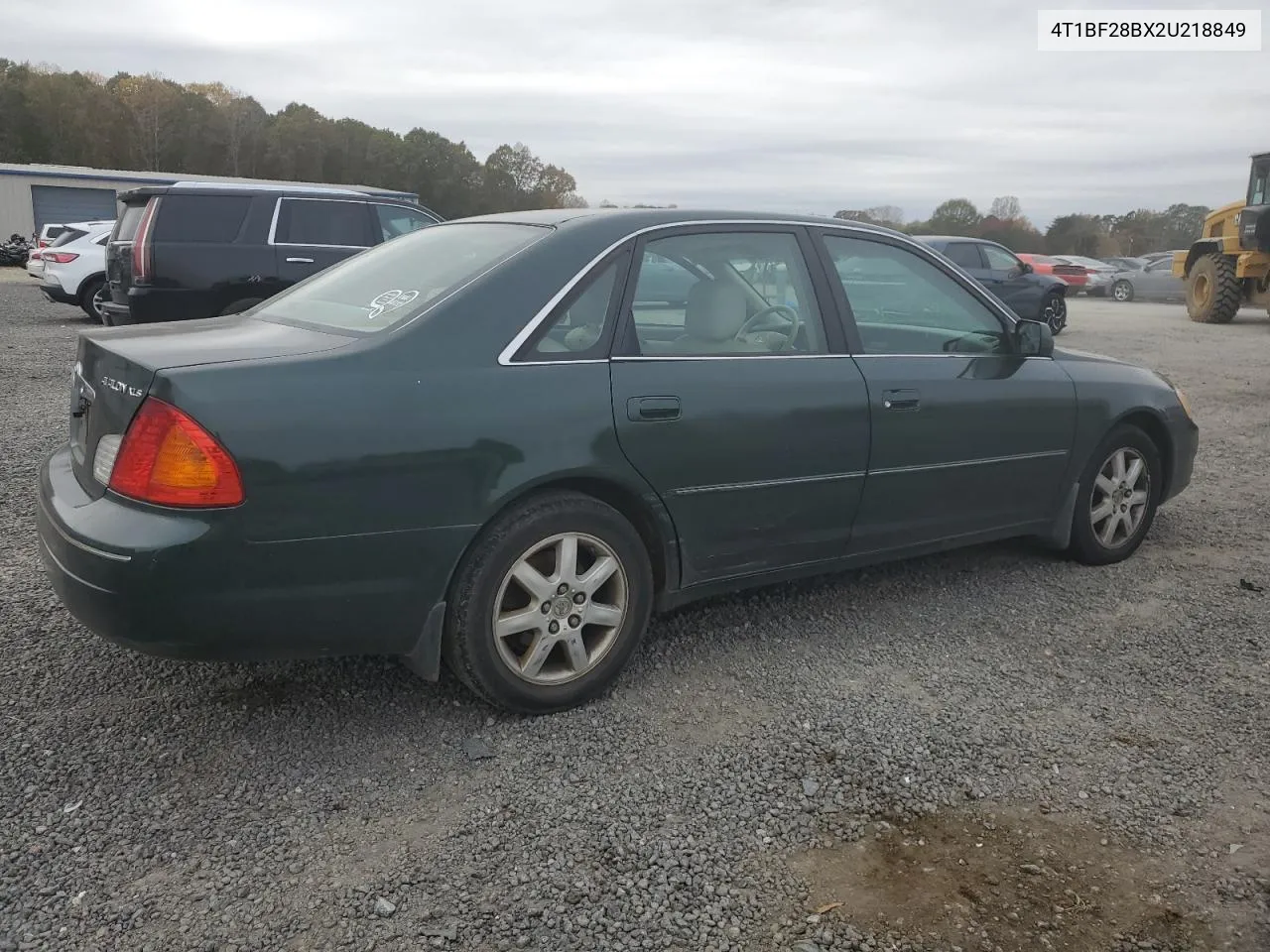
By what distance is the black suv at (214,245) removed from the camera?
9211 millimetres

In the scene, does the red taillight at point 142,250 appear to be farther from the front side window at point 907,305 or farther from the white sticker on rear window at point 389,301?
the front side window at point 907,305

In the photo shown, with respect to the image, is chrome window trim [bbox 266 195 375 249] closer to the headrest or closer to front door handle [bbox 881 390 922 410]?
the headrest

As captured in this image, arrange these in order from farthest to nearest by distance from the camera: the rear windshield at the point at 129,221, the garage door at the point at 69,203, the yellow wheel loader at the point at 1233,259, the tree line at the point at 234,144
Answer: the tree line at the point at 234,144, the garage door at the point at 69,203, the yellow wheel loader at the point at 1233,259, the rear windshield at the point at 129,221

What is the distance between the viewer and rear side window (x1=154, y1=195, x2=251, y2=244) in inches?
366

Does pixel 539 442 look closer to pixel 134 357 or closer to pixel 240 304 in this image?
pixel 134 357

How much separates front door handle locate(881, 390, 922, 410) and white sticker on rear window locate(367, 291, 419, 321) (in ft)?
5.68

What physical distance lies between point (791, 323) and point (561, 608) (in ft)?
4.48

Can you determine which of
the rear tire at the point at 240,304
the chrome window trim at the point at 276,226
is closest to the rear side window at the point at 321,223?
the chrome window trim at the point at 276,226

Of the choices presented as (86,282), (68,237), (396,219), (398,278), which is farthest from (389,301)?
(68,237)

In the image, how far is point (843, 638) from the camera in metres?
3.89

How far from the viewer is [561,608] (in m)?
3.16

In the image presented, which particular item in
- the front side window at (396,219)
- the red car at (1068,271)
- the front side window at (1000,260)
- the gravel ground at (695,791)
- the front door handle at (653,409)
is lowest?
the gravel ground at (695,791)

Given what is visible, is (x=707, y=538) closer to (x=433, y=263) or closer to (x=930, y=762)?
(x=930, y=762)

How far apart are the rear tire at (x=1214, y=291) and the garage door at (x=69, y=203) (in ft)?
120
